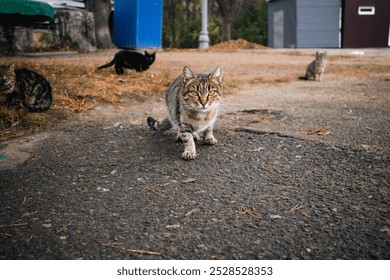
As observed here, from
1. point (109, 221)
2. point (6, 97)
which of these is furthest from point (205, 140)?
point (6, 97)

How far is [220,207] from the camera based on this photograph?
7.85 ft

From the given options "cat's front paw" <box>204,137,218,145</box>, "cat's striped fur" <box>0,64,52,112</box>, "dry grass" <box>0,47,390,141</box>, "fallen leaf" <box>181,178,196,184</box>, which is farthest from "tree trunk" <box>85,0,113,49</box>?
"fallen leaf" <box>181,178,196,184</box>

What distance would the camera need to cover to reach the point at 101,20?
14.5m

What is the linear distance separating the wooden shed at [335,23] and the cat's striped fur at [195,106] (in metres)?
17.7

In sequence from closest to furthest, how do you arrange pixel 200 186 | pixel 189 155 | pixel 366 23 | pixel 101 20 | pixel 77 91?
pixel 200 186, pixel 189 155, pixel 77 91, pixel 101 20, pixel 366 23

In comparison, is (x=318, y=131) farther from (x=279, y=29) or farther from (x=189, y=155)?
(x=279, y=29)

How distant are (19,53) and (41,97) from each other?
776 centimetres

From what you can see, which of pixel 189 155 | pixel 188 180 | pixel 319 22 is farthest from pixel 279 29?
pixel 188 180

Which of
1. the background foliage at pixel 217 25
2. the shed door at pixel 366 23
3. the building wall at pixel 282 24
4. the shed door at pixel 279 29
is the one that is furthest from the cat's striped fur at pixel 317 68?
the background foliage at pixel 217 25

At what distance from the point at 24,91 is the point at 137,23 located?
31.7ft

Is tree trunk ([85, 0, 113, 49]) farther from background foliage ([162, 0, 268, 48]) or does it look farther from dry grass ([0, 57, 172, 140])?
background foliage ([162, 0, 268, 48])

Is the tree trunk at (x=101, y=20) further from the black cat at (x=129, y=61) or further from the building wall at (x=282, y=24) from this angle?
the building wall at (x=282, y=24)

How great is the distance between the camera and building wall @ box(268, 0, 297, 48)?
65.9 ft

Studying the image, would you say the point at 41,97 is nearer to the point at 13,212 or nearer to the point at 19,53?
the point at 13,212
